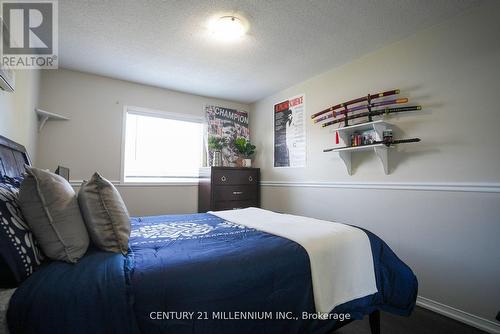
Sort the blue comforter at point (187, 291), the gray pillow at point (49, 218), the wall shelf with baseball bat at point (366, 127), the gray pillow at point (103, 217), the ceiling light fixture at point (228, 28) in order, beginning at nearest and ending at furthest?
the blue comforter at point (187, 291) < the gray pillow at point (49, 218) < the gray pillow at point (103, 217) < the ceiling light fixture at point (228, 28) < the wall shelf with baseball bat at point (366, 127)

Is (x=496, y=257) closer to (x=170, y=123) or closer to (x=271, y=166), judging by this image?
(x=271, y=166)

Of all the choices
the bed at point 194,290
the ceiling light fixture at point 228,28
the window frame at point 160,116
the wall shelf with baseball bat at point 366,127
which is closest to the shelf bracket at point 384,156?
the wall shelf with baseball bat at point 366,127

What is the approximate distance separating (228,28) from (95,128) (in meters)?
2.00

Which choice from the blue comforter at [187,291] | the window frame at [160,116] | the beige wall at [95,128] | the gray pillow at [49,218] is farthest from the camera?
the window frame at [160,116]

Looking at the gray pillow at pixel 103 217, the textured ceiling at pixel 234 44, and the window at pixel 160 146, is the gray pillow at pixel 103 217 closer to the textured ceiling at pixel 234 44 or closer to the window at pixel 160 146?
the textured ceiling at pixel 234 44

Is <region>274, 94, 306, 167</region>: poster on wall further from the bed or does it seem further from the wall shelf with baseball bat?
the bed

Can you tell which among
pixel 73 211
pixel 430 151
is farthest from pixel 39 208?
pixel 430 151

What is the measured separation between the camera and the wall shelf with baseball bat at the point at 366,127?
78.7 inches

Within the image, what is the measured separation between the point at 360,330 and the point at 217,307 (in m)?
1.19

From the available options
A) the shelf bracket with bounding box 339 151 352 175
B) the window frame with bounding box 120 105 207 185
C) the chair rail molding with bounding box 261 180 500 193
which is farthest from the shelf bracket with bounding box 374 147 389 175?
the window frame with bounding box 120 105 207 185

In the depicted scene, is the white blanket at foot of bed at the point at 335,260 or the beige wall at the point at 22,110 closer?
the white blanket at foot of bed at the point at 335,260

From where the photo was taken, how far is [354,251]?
1.28m

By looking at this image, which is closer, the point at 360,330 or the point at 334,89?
the point at 360,330

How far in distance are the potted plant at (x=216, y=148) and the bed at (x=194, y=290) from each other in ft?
6.85
